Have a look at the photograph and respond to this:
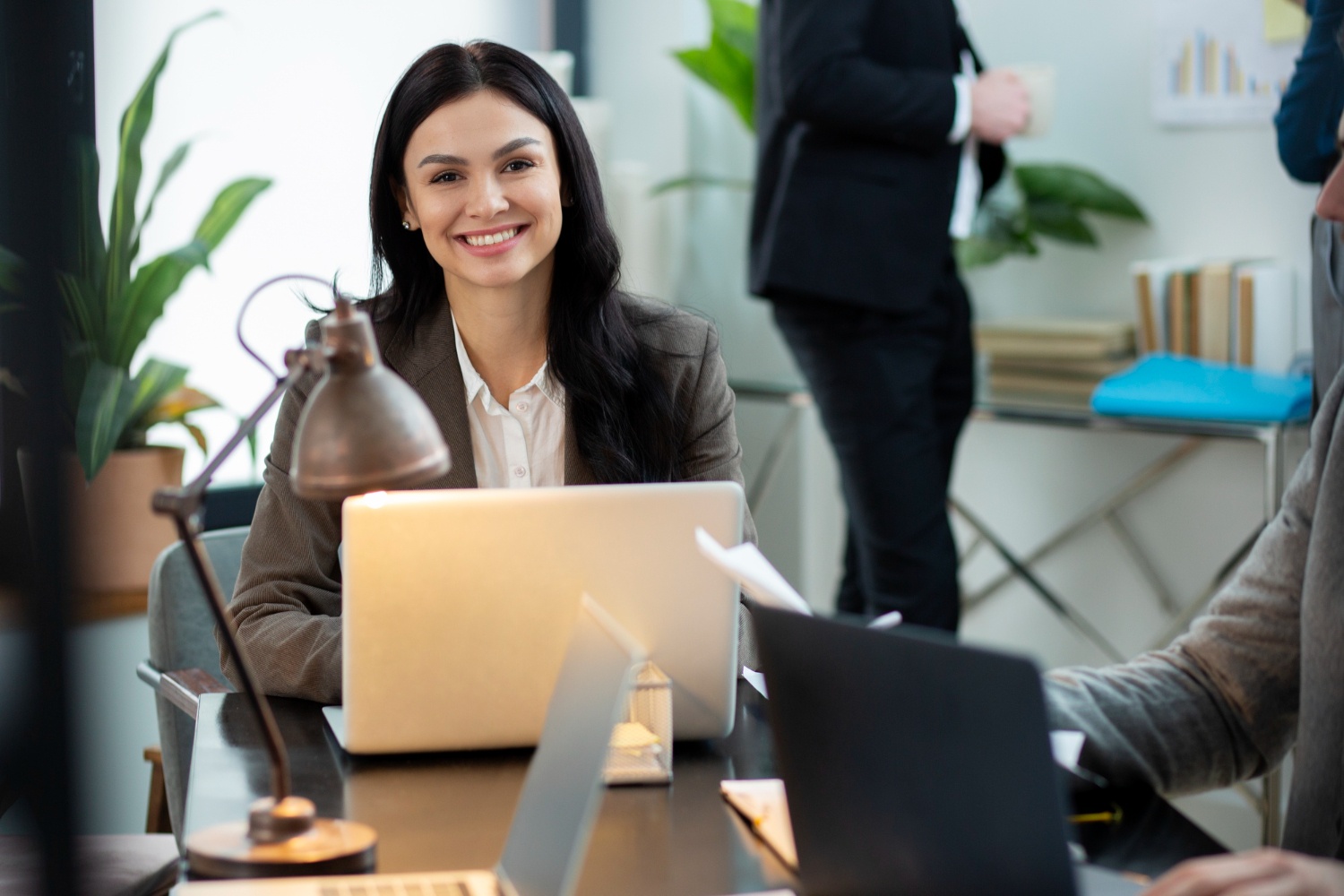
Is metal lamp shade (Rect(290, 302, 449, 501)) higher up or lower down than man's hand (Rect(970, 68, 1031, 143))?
lower down

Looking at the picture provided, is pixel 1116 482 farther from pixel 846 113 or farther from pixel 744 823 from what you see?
pixel 744 823

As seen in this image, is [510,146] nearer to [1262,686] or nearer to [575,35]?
[1262,686]

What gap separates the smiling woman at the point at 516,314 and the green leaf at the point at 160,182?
2.86ft

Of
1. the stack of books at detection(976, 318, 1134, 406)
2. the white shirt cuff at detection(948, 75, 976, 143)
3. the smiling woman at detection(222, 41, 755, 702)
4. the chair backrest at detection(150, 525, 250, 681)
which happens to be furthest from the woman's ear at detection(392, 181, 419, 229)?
the stack of books at detection(976, 318, 1134, 406)

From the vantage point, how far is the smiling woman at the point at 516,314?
1738 millimetres

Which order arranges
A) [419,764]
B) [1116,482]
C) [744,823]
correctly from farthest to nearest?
[1116,482], [419,764], [744,823]

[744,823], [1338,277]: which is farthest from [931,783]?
[1338,277]

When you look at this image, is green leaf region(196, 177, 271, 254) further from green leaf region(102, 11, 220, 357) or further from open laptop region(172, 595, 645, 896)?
open laptop region(172, 595, 645, 896)

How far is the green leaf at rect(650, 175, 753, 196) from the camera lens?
342 cm

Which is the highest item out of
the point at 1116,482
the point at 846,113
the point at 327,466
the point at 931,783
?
the point at 846,113

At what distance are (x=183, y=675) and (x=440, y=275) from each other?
599 millimetres

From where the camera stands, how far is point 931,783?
0.78 meters

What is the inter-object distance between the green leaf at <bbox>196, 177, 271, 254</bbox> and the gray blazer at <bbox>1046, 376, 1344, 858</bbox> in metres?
1.87

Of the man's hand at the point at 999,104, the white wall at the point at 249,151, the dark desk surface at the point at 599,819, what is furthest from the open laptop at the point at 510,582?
the man's hand at the point at 999,104
